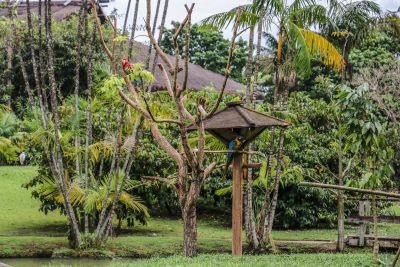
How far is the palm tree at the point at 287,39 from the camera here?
1338cm

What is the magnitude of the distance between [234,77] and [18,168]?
55.9 feet

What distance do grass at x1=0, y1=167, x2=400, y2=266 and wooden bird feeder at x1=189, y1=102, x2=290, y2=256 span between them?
518 millimetres

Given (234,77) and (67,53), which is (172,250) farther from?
(234,77)

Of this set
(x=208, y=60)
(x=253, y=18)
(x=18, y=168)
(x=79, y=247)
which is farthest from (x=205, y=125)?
(x=208, y=60)

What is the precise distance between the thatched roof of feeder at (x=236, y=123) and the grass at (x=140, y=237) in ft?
6.39

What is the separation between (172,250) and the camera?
13312 millimetres

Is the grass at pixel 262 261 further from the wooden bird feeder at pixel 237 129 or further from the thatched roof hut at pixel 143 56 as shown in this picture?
the thatched roof hut at pixel 143 56

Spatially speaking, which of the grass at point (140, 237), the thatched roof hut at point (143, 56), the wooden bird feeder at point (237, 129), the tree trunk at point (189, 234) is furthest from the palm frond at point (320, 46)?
the thatched roof hut at point (143, 56)

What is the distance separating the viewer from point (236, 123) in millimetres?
10797

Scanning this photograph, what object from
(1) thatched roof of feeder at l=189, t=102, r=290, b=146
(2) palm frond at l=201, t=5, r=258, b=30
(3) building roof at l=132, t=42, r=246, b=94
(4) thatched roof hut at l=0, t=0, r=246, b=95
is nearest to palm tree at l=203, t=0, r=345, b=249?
(2) palm frond at l=201, t=5, r=258, b=30

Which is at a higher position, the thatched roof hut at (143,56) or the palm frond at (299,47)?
the thatched roof hut at (143,56)

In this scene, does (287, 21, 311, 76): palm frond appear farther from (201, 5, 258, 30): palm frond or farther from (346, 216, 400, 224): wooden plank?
(346, 216, 400, 224): wooden plank

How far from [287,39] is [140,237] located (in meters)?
5.15

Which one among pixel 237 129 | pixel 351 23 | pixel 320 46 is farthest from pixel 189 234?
pixel 351 23
